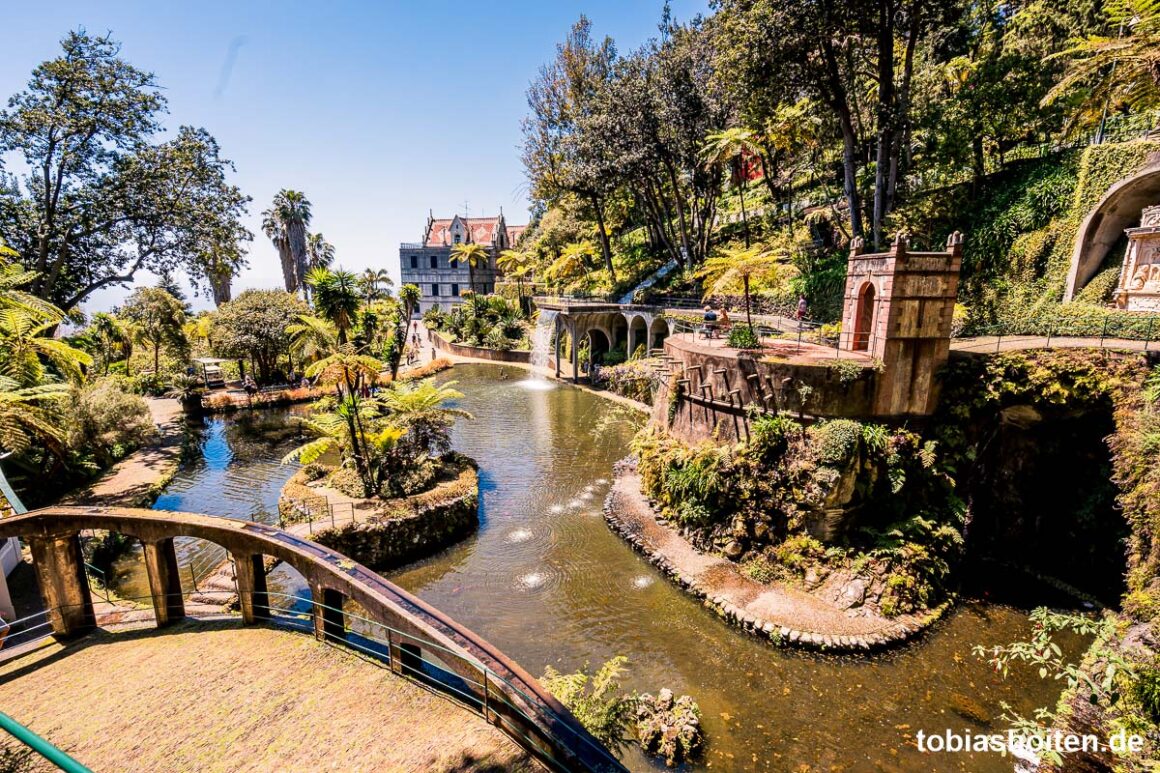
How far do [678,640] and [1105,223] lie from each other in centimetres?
2083

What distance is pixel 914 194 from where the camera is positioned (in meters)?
27.0

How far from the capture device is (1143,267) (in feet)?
51.7

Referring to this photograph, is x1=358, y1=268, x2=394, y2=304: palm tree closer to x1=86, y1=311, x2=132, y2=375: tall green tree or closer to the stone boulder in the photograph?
x1=86, y1=311, x2=132, y2=375: tall green tree

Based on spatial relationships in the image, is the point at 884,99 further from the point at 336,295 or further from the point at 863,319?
the point at 336,295

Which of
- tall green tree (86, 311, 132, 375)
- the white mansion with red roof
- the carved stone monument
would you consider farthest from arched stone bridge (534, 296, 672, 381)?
the white mansion with red roof

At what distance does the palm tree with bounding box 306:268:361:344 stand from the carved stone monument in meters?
30.2

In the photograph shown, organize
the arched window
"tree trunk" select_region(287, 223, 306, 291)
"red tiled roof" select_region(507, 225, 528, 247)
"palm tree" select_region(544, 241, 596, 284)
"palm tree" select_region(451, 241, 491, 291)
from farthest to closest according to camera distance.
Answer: "red tiled roof" select_region(507, 225, 528, 247) → "palm tree" select_region(451, 241, 491, 291) → "tree trunk" select_region(287, 223, 306, 291) → "palm tree" select_region(544, 241, 596, 284) → the arched window

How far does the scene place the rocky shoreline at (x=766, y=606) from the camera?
10984 mm

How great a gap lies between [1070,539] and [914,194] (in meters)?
20.5

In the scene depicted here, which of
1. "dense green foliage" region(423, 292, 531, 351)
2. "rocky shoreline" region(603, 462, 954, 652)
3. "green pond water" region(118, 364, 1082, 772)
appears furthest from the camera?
"dense green foliage" region(423, 292, 531, 351)

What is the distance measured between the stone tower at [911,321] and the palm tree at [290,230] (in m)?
49.9

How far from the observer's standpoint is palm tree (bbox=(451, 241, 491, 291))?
64938 millimetres

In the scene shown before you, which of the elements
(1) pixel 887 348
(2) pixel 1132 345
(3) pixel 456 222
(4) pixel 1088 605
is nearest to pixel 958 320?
(2) pixel 1132 345

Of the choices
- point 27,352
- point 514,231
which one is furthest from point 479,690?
point 514,231
